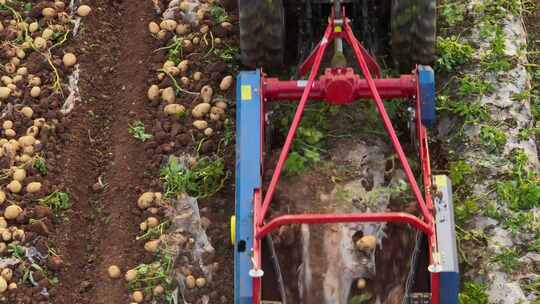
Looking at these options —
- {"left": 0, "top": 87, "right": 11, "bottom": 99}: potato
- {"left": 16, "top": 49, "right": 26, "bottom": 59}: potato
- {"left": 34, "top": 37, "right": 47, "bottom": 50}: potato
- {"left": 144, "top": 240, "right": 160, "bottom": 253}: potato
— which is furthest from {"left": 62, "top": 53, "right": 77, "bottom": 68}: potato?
{"left": 144, "top": 240, "right": 160, "bottom": 253}: potato

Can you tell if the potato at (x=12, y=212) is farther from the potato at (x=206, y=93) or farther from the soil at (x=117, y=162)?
the potato at (x=206, y=93)

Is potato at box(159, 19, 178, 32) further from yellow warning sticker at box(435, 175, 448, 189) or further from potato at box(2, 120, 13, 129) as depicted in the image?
yellow warning sticker at box(435, 175, 448, 189)

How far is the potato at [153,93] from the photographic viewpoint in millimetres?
6051

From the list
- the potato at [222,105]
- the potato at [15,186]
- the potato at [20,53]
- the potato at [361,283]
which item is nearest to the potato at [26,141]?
the potato at [15,186]

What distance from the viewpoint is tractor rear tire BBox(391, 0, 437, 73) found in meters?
5.19

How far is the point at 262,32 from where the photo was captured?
5.32m

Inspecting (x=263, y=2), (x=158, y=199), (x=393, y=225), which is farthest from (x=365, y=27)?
(x=158, y=199)

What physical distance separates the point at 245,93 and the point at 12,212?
5.62 feet

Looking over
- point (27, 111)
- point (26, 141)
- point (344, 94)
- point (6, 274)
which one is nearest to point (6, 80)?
point (27, 111)

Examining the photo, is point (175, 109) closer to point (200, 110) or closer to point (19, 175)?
point (200, 110)

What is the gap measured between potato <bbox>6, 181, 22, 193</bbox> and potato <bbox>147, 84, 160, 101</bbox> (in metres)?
1.09

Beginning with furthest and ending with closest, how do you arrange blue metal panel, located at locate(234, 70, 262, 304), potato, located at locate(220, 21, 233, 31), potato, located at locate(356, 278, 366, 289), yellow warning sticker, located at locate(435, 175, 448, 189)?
potato, located at locate(220, 21, 233, 31) < potato, located at locate(356, 278, 366, 289) < yellow warning sticker, located at locate(435, 175, 448, 189) < blue metal panel, located at locate(234, 70, 262, 304)

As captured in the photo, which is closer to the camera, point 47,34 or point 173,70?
point 173,70

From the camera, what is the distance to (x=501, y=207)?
17.9 ft
